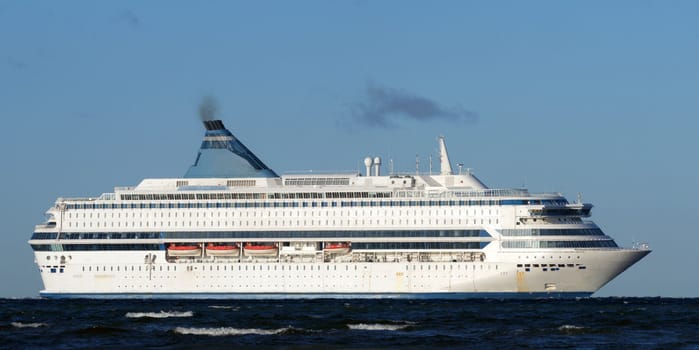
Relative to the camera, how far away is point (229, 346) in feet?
176

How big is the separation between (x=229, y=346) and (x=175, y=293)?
38.7 m

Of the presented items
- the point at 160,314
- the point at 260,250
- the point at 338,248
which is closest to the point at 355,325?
the point at 160,314

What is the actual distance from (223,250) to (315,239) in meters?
6.66

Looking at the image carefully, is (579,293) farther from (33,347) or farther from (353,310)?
(33,347)

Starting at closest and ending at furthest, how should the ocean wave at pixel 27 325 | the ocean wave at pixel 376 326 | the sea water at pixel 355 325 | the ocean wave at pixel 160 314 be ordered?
1. the sea water at pixel 355 325
2. the ocean wave at pixel 376 326
3. the ocean wave at pixel 27 325
4. the ocean wave at pixel 160 314

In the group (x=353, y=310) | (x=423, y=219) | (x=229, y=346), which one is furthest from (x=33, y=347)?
(x=423, y=219)

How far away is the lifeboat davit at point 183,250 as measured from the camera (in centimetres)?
9206

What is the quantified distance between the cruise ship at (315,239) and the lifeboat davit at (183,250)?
7cm

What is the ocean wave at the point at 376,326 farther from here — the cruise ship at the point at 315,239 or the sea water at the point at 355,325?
the cruise ship at the point at 315,239

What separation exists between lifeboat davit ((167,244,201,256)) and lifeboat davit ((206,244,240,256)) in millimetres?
926

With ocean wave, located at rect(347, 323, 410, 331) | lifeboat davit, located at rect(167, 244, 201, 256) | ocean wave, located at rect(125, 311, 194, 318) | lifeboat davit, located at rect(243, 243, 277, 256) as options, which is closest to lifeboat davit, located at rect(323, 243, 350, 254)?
lifeboat davit, located at rect(243, 243, 277, 256)

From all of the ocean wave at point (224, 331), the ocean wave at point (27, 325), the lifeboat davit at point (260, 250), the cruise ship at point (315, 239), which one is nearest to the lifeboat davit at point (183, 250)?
the cruise ship at point (315, 239)

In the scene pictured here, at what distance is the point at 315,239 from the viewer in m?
90.1

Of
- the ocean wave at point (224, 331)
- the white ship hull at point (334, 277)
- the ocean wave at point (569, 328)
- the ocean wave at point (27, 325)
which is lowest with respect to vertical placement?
the ocean wave at point (569, 328)
